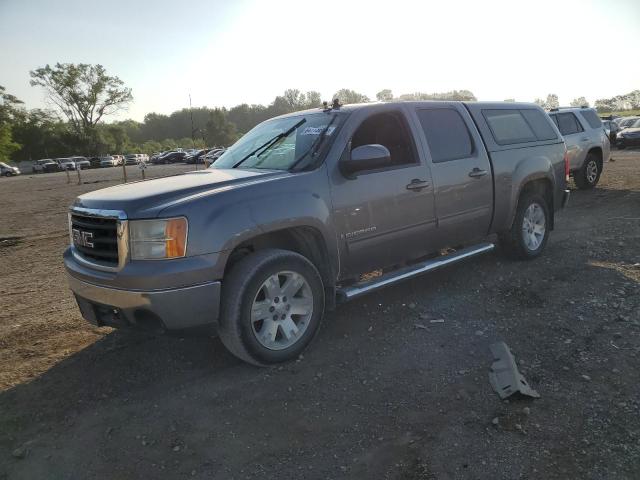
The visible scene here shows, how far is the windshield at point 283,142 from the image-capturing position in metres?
4.14

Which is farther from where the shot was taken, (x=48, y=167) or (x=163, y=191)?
(x=48, y=167)

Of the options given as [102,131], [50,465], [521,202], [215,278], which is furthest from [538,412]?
[102,131]

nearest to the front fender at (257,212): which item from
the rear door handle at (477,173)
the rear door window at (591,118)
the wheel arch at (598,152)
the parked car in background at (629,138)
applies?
the rear door handle at (477,173)

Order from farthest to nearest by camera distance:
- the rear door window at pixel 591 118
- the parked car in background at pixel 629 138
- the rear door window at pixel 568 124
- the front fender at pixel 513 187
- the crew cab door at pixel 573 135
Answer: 1. the parked car in background at pixel 629 138
2. the rear door window at pixel 591 118
3. the rear door window at pixel 568 124
4. the crew cab door at pixel 573 135
5. the front fender at pixel 513 187

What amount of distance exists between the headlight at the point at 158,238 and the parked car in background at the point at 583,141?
9.98 m

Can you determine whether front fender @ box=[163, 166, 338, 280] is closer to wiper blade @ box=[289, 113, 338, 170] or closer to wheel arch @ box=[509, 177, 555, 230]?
wiper blade @ box=[289, 113, 338, 170]

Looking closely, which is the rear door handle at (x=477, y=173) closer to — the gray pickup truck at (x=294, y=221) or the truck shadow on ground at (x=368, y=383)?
the gray pickup truck at (x=294, y=221)

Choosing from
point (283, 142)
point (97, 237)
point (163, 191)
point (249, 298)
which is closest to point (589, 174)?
point (283, 142)

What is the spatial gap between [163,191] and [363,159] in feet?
5.02

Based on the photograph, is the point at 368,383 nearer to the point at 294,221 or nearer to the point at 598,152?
the point at 294,221

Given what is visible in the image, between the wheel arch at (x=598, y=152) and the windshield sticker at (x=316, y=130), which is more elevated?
the windshield sticker at (x=316, y=130)

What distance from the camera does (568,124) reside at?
36.6 ft

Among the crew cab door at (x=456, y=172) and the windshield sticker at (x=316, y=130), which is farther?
the crew cab door at (x=456, y=172)

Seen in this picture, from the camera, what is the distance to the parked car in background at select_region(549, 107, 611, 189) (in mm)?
10930
